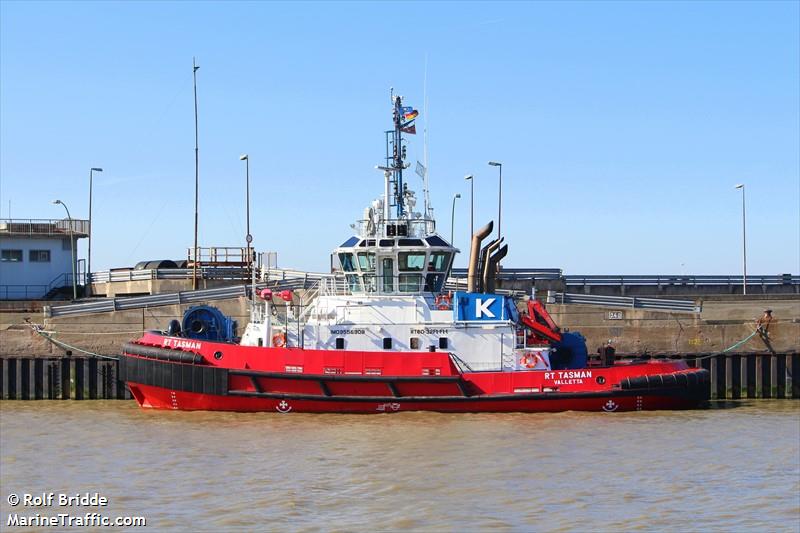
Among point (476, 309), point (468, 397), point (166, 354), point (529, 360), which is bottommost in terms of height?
point (468, 397)

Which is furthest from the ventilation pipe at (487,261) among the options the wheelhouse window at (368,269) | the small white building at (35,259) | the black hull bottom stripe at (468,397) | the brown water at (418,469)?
the small white building at (35,259)

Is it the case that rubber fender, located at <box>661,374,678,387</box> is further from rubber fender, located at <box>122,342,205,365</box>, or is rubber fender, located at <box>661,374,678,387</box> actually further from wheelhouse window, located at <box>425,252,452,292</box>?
rubber fender, located at <box>122,342,205,365</box>

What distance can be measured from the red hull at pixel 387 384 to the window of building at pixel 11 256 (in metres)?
16.1

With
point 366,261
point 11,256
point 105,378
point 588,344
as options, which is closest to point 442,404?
point 366,261

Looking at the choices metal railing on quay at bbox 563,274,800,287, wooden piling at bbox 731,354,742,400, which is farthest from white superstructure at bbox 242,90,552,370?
metal railing on quay at bbox 563,274,800,287

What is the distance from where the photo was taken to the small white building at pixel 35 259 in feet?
125

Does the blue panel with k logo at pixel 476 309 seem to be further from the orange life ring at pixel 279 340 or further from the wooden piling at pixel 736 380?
the wooden piling at pixel 736 380

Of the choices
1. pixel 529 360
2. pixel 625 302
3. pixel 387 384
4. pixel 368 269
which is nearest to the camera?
pixel 387 384

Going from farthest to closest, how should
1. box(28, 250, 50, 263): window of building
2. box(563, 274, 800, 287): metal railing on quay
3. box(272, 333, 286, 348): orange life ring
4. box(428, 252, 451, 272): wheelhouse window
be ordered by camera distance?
box(28, 250, 50, 263): window of building, box(563, 274, 800, 287): metal railing on quay, box(428, 252, 451, 272): wheelhouse window, box(272, 333, 286, 348): orange life ring

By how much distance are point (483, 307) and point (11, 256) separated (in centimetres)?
2095

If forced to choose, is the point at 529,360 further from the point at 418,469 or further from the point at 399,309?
the point at 418,469

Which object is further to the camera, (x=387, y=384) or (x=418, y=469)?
(x=387, y=384)

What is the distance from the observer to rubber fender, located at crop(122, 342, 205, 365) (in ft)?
80.1

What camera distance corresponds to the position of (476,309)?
24391 millimetres
